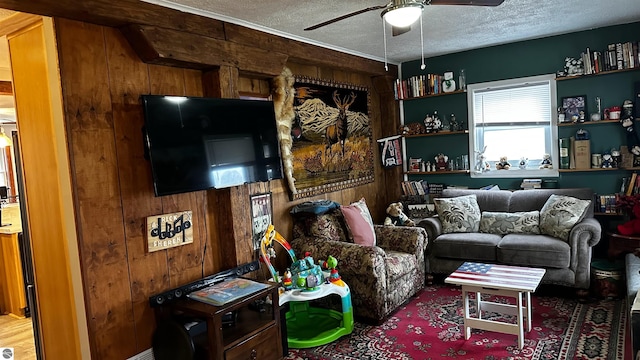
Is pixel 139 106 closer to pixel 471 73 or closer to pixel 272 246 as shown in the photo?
pixel 272 246

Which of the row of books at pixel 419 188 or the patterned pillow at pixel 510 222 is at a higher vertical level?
the row of books at pixel 419 188

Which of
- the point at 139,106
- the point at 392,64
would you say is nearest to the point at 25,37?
the point at 139,106

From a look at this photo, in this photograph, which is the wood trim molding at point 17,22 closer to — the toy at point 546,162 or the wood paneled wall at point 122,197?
the wood paneled wall at point 122,197

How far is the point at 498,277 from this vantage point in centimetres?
316

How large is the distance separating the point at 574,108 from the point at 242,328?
4.01 meters

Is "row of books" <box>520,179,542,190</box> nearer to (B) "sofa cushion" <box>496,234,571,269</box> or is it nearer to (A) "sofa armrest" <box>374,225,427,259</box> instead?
(B) "sofa cushion" <box>496,234,571,269</box>

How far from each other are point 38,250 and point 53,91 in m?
1.16

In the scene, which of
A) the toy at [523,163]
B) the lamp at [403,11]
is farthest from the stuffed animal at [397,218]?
the lamp at [403,11]

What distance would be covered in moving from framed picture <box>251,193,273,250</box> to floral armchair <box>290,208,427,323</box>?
34cm

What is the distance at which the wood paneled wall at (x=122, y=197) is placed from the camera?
257cm

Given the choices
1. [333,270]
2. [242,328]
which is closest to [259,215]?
[333,270]

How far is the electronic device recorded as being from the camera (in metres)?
2.90

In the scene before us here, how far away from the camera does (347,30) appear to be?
387 centimetres

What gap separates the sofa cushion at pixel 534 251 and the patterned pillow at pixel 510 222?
0.54 feet
